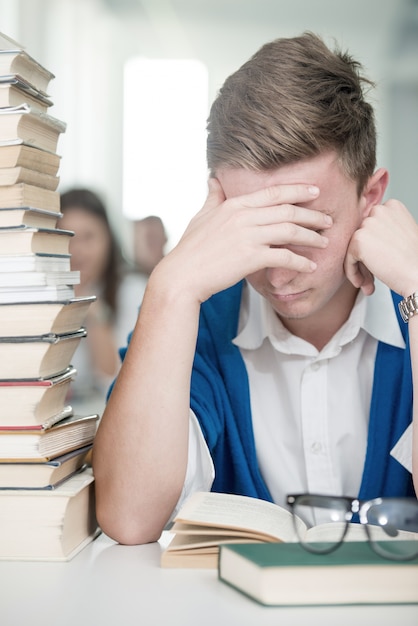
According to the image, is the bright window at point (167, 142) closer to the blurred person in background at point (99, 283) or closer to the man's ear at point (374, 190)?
the blurred person in background at point (99, 283)

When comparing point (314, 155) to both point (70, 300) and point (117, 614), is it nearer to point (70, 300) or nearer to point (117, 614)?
point (70, 300)

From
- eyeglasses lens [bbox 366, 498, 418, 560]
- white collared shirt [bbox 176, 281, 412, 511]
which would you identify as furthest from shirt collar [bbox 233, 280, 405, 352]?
eyeglasses lens [bbox 366, 498, 418, 560]

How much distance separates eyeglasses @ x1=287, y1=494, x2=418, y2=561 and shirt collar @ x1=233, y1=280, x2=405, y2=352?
48 cm

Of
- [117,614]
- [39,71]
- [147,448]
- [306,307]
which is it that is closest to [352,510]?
[117,614]

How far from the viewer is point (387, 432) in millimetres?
1288

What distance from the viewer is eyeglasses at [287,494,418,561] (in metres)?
0.80

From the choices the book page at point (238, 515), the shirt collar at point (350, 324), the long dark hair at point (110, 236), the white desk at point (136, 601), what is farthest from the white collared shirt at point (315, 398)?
the long dark hair at point (110, 236)

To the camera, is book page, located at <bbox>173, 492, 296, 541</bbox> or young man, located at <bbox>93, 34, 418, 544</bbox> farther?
young man, located at <bbox>93, 34, 418, 544</bbox>

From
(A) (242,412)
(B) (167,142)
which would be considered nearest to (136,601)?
(A) (242,412)

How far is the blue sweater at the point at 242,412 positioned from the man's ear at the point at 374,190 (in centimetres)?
17

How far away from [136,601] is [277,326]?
2.20ft

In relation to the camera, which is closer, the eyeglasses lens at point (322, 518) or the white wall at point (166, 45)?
the eyeglasses lens at point (322, 518)

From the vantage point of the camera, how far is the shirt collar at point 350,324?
4.42ft

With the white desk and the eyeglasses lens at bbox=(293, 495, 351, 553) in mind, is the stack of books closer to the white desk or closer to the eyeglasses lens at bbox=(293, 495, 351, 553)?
the white desk
